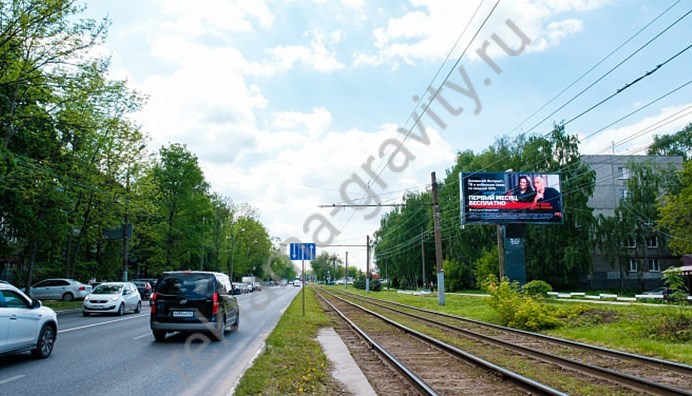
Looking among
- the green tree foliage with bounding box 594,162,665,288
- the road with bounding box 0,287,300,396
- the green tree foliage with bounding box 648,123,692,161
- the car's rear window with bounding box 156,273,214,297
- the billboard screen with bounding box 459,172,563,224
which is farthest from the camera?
the green tree foliage with bounding box 648,123,692,161

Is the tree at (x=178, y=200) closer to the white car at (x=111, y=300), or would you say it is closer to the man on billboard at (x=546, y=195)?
the white car at (x=111, y=300)

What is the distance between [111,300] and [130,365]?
14059 mm

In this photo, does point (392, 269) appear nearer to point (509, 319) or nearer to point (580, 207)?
point (580, 207)

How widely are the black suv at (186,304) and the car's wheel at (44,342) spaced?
2878 millimetres

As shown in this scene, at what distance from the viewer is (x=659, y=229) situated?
51.0 meters

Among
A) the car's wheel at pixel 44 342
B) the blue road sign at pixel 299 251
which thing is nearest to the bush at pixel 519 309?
→ the blue road sign at pixel 299 251

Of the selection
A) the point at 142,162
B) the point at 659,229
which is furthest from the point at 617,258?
the point at 142,162

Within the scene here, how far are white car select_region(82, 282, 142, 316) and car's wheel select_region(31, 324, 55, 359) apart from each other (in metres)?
12.4

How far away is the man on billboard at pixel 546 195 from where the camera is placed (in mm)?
34469

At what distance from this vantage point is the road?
7.93 m

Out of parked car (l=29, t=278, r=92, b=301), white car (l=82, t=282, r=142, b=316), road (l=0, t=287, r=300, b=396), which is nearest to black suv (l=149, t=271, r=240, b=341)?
road (l=0, t=287, r=300, b=396)

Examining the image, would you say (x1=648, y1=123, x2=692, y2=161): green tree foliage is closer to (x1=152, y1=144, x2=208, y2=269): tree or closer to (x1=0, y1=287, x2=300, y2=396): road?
(x1=152, y1=144, x2=208, y2=269): tree

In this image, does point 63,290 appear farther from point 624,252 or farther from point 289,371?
point 624,252

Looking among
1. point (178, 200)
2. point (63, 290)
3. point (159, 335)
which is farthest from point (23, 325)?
point (178, 200)
